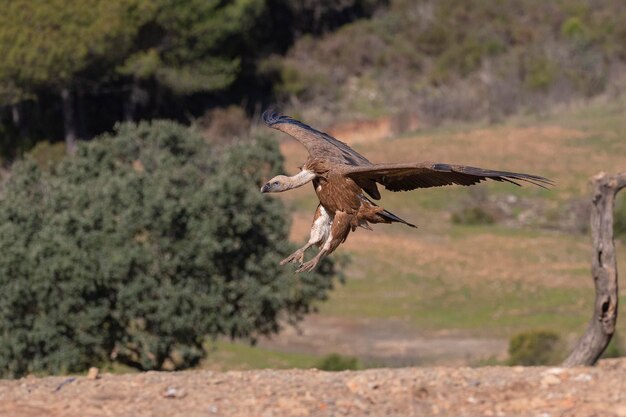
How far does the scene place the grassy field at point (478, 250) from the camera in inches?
1171

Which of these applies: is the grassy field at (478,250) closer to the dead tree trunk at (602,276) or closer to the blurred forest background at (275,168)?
the blurred forest background at (275,168)

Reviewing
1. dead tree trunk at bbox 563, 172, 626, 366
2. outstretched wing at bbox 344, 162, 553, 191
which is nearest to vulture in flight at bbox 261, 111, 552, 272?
outstretched wing at bbox 344, 162, 553, 191

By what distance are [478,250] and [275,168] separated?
13961 mm

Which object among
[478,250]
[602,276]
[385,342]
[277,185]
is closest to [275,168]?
[385,342]

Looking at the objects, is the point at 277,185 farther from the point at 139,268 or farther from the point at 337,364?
the point at 337,364

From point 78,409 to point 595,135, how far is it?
119 feet

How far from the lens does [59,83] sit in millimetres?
44312

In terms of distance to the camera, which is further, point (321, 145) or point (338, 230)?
point (321, 145)

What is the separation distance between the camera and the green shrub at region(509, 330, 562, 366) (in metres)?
21.4

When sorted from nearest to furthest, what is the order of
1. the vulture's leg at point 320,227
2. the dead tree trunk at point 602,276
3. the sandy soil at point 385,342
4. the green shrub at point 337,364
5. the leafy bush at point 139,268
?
the vulture's leg at point 320,227
the dead tree trunk at point 602,276
the leafy bush at point 139,268
the green shrub at point 337,364
the sandy soil at point 385,342

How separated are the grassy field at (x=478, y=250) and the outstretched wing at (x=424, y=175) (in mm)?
16590

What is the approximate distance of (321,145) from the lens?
9125 mm

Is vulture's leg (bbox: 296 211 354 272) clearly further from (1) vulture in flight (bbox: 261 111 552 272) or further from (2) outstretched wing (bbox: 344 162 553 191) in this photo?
(2) outstretched wing (bbox: 344 162 553 191)

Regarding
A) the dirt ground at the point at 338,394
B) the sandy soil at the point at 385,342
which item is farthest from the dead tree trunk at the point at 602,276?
the sandy soil at the point at 385,342
